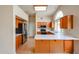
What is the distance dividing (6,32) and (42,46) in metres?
1.40

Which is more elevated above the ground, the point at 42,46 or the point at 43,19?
the point at 43,19

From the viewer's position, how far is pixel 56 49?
15.3ft

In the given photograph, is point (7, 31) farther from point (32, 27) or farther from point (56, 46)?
point (32, 27)

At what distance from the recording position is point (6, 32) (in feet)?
14.7

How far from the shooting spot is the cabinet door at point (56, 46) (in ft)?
15.0

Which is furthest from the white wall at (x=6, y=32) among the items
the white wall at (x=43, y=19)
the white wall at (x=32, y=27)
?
the white wall at (x=43, y=19)

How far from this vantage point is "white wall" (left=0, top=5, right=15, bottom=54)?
4.45 m

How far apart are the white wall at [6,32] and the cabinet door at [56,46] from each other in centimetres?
145

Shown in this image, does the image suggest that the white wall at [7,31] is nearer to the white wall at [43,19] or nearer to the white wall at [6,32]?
the white wall at [6,32]

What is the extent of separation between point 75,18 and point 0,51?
3113 millimetres

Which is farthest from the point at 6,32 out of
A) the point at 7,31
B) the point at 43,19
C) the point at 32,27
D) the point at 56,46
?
the point at 43,19
